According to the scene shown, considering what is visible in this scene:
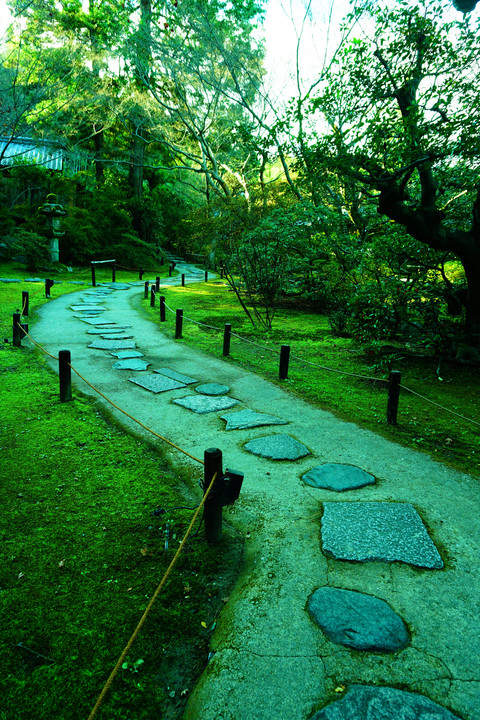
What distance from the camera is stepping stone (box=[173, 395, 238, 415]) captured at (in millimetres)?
5044

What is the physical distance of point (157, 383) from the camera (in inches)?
233

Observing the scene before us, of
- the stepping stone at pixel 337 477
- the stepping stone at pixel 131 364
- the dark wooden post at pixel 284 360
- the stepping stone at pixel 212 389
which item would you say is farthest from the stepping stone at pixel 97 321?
the stepping stone at pixel 337 477

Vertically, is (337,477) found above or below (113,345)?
below

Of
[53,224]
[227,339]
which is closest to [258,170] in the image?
[53,224]

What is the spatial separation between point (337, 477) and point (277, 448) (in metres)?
0.70

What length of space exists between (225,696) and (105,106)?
84.1 feet

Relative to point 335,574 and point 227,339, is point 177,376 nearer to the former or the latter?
point 227,339

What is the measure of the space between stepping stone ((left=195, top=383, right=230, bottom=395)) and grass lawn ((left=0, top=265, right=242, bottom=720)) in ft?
5.45

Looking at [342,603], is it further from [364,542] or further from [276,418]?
[276,418]

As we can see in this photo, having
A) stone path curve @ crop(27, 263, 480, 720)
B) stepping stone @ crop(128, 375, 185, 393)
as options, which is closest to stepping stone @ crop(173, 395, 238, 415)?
stone path curve @ crop(27, 263, 480, 720)

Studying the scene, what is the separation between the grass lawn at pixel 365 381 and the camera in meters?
4.58

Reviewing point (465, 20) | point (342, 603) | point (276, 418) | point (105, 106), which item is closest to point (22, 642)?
point (342, 603)

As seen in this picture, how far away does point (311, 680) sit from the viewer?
1.79m

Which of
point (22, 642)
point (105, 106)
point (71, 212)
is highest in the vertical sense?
point (105, 106)
